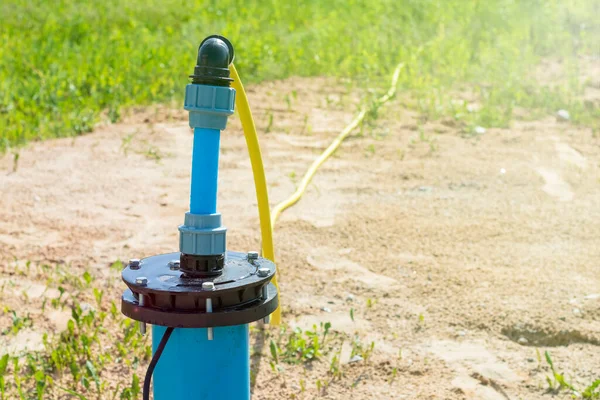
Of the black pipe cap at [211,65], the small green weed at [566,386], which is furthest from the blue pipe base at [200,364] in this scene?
the small green weed at [566,386]

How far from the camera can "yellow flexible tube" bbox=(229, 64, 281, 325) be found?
1958 millimetres

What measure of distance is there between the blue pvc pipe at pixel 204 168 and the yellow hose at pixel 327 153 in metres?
1.65

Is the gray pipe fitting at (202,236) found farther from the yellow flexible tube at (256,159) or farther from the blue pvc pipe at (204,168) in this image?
the yellow flexible tube at (256,159)

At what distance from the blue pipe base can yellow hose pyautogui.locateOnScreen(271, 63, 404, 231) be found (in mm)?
1663

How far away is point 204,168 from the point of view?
4.86ft

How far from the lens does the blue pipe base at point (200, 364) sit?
1.45 metres

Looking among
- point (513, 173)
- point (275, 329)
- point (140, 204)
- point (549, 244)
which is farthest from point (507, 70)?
point (275, 329)

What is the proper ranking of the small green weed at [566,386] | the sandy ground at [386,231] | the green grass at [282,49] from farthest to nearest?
the green grass at [282,49] < the sandy ground at [386,231] < the small green weed at [566,386]

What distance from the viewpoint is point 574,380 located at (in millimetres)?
2295

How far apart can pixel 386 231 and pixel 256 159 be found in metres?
1.42

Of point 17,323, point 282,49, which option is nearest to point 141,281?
point 17,323

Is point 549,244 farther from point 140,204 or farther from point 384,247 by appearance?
point 140,204

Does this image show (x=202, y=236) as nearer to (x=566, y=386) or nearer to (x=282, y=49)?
(x=566, y=386)

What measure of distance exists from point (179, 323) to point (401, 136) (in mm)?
Answer: 3531
